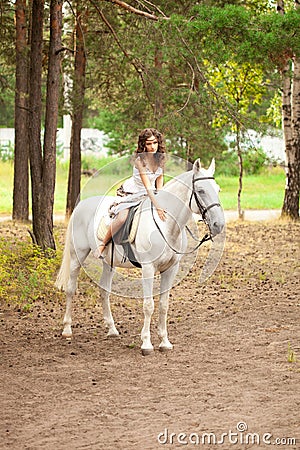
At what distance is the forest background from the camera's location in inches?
382

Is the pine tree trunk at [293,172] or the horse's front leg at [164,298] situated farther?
the pine tree trunk at [293,172]

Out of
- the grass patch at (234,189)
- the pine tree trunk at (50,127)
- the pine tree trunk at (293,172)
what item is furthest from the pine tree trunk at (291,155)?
the pine tree trunk at (50,127)

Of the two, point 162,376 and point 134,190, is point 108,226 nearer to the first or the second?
point 134,190

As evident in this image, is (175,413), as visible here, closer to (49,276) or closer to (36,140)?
(49,276)

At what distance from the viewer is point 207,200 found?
7336 mm

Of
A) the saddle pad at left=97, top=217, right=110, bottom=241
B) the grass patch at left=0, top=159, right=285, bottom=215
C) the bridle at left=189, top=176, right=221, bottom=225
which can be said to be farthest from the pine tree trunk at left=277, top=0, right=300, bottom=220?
the bridle at left=189, top=176, right=221, bottom=225

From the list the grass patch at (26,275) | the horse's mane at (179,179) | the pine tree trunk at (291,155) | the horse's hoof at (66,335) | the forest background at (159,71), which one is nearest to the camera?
the horse's mane at (179,179)

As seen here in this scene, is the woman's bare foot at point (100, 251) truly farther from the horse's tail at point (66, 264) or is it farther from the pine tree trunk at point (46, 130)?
the pine tree trunk at point (46, 130)

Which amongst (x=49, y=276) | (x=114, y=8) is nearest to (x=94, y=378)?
(x=49, y=276)

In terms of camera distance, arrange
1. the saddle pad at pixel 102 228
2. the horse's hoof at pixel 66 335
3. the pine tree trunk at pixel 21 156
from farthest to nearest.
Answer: the pine tree trunk at pixel 21 156
the horse's hoof at pixel 66 335
the saddle pad at pixel 102 228

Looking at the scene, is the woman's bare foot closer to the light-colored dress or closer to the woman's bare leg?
the woman's bare leg

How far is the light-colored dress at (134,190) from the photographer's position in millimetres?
7652

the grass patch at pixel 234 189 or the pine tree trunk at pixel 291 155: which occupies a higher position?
the pine tree trunk at pixel 291 155

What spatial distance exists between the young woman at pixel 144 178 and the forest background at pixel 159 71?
8.12ft
